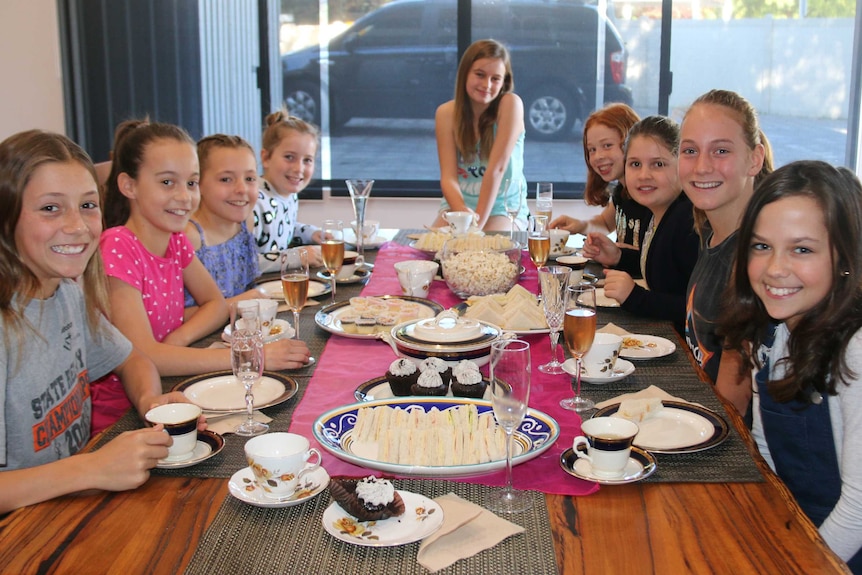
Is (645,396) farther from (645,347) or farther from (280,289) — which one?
(280,289)

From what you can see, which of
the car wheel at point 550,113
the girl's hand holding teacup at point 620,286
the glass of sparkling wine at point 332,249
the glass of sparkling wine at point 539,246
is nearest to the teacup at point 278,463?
the glass of sparkling wine at point 332,249

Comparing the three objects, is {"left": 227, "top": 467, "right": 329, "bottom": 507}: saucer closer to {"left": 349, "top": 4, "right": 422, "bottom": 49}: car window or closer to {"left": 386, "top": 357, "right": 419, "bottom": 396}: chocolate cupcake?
{"left": 386, "top": 357, "right": 419, "bottom": 396}: chocolate cupcake

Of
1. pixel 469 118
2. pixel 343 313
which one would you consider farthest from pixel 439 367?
pixel 469 118

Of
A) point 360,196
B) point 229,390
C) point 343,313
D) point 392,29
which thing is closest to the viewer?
point 229,390

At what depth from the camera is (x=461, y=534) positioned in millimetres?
1069

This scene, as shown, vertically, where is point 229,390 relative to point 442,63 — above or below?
below

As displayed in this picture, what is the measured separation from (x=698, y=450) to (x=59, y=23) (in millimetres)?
4890

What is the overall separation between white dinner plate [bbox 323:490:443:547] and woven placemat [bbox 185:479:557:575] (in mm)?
12

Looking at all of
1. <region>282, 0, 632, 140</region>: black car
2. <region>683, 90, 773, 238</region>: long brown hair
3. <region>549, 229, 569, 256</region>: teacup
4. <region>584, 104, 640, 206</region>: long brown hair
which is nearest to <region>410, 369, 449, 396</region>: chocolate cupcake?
<region>683, 90, 773, 238</region>: long brown hair

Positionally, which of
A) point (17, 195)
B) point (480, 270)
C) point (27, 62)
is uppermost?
point (27, 62)

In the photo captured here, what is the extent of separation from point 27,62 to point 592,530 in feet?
16.3

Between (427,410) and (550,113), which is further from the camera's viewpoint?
(550,113)

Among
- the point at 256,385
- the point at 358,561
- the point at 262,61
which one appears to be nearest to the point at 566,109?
the point at 262,61

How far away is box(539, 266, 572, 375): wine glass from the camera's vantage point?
1700mm
